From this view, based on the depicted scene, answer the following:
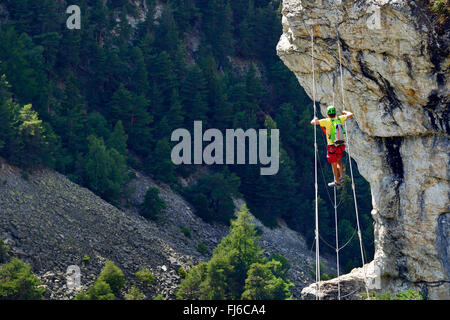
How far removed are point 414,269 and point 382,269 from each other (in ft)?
5.67

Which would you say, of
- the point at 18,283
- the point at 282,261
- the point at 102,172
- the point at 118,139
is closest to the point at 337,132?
the point at 18,283

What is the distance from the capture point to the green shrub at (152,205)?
2101 inches

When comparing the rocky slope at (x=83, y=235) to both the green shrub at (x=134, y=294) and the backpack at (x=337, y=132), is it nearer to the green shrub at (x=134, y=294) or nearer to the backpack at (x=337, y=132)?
the green shrub at (x=134, y=294)

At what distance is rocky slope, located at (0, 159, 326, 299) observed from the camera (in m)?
39.2

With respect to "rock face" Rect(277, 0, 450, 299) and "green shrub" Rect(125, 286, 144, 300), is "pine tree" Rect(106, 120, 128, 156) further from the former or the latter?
"rock face" Rect(277, 0, 450, 299)

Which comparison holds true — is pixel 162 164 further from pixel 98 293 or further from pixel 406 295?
pixel 406 295

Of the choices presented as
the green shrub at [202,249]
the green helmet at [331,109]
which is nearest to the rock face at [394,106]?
the green helmet at [331,109]

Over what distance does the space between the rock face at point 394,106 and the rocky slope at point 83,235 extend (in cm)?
1533

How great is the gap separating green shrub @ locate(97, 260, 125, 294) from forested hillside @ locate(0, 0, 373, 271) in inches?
527

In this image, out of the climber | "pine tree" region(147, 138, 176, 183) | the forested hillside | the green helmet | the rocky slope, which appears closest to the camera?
the green helmet

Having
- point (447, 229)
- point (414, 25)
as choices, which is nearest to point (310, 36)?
point (414, 25)

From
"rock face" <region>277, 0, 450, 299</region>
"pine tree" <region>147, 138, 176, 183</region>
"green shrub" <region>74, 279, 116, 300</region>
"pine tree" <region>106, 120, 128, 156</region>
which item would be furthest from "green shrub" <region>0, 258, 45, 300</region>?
"pine tree" <region>147, 138, 176, 183</region>

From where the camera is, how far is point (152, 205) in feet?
175

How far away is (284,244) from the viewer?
200ft
